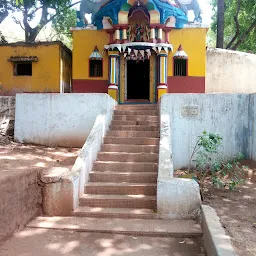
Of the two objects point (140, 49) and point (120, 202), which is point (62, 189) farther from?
point (140, 49)

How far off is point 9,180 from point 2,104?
5.02 m

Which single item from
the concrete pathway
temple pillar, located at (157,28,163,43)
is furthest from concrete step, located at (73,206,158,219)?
temple pillar, located at (157,28,163,43)

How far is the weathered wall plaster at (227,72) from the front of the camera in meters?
12.2

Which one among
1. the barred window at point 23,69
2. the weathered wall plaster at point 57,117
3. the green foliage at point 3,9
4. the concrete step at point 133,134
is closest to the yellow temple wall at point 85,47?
the barred window at point 23,69

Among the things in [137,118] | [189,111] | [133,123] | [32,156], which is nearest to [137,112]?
[137,118]

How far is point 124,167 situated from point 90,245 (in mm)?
2093

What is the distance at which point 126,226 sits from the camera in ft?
14.5

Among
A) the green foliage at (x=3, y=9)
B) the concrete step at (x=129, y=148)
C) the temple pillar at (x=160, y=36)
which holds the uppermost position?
the green foliage at (x=3, y=9)

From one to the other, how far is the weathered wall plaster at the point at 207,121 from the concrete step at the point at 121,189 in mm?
2629

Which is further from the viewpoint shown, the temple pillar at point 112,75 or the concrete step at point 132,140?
the temple pillar at point 112,75

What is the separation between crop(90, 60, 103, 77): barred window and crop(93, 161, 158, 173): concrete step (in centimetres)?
627

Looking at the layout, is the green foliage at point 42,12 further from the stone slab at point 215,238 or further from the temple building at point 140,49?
the stone slab at point 215,238

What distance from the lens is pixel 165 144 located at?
19.0 feet

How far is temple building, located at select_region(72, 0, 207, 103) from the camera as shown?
10.6 metres
